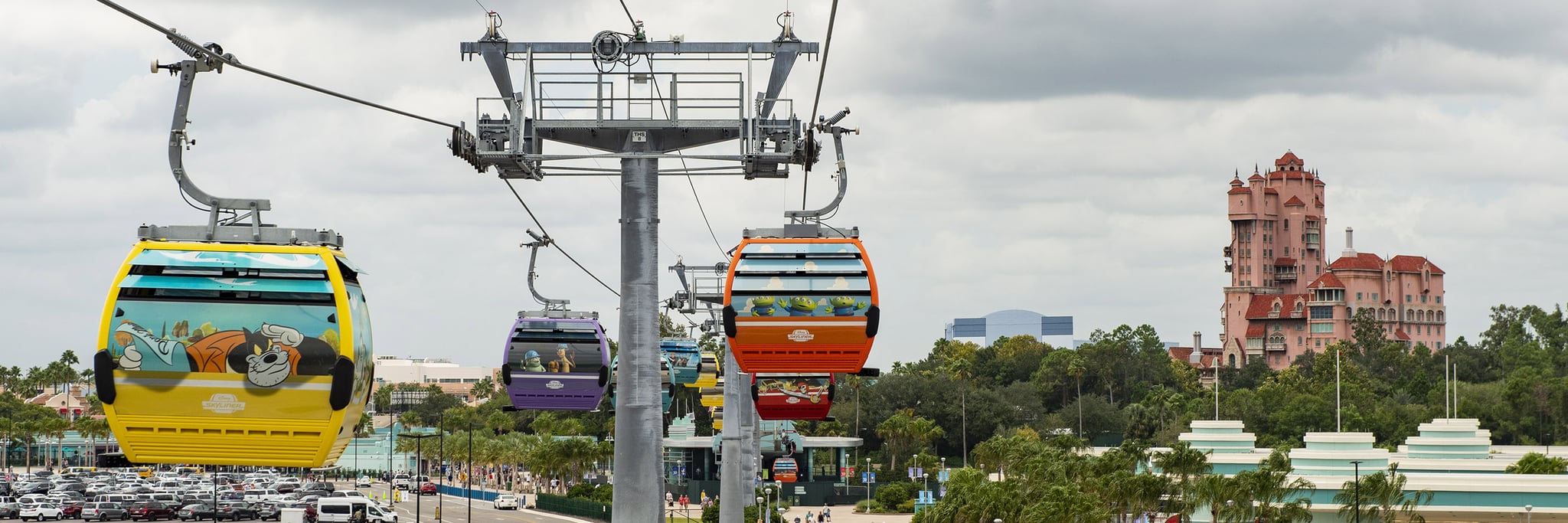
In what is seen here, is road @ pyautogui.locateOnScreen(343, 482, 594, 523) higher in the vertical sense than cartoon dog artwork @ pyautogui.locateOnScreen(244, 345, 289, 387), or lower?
lower

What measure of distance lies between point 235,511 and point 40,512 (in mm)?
10228

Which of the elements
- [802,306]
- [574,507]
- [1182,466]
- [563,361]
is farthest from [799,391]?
[574,507]

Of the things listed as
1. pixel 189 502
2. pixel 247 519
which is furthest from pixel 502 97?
pixel 189 502

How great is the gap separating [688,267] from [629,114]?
31.8m

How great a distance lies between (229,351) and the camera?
15.1 meters

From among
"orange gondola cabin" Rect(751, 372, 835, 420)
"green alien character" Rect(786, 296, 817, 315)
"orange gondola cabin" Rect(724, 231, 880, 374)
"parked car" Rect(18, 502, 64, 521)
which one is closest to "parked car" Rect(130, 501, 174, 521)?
"parked car" Rect(18, 502, 64, 521)

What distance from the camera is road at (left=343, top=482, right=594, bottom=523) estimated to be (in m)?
99.1

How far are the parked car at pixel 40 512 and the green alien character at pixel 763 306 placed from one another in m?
81.3

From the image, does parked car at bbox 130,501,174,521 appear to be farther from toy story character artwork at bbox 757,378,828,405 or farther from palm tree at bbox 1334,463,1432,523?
toy story character artwork at bbox 757,378,828,405

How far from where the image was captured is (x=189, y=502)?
10231cm

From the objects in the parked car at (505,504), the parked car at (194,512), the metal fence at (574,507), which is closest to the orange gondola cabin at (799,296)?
the metal fence at (574,507)

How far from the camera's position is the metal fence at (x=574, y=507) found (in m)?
Answer: 100

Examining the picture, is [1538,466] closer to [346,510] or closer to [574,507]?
[574,507]

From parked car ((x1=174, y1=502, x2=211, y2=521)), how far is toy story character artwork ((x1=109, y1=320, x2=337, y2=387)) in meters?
85.3
